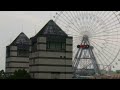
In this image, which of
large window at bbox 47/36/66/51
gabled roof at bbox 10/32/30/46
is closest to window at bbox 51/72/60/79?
large window at bbox 47/36/66/51

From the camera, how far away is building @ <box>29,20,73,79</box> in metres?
77.5

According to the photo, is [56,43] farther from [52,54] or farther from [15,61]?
[15,61]

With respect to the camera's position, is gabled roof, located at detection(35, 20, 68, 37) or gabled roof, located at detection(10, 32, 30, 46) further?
gabled roof, located at detection(10, 32, 30, 46)

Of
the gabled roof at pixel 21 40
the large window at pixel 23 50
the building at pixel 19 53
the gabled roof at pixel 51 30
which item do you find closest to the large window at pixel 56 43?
the gabled roof at pixel 51 30

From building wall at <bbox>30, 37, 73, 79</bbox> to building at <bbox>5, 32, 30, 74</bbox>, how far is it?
2753 cm

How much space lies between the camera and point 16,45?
349 feet

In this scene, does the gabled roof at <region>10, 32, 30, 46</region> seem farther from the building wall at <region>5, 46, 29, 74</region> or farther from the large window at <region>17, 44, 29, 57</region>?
the building wall at <region>5, 46, 29, 74</region>

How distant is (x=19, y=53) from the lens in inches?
4245

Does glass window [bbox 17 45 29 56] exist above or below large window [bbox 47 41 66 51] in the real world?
below

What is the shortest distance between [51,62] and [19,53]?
31.9 m

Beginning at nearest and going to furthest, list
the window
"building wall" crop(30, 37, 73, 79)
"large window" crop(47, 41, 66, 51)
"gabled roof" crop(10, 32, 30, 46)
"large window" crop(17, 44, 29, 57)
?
1. "building wall" crop(30, 37, 73, 79)
2. the window
3. "large window" crop(47, 41, 66, 51)
4. "gabled roof" crop(10, 32, 30, 46)
5. "large window" crop(17, 44, 29, 57)
